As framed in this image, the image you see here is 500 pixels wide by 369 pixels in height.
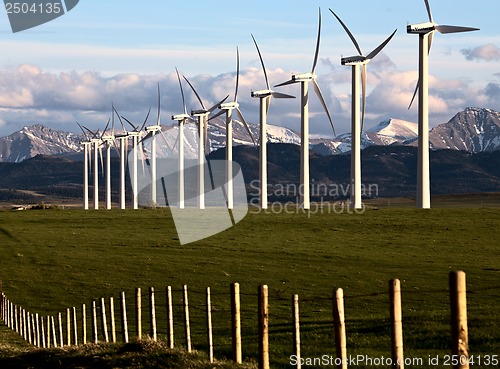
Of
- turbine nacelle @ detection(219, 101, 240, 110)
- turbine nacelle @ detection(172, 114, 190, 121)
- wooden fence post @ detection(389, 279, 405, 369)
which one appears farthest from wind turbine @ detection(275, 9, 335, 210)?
wooden fence post @ detection(389, 279, 405, 369)

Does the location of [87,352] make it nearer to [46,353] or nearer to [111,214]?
[46,353]

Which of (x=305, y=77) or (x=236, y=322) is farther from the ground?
(x=305, y=77)

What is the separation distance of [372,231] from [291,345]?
47.1m

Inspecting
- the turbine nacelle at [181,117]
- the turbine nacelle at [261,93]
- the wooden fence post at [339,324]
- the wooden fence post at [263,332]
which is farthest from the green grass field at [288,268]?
the turbine nacelle at [181,117]

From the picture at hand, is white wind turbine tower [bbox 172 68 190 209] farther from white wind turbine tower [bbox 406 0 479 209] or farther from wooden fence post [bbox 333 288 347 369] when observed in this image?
wooden fence post [bbox 333 288 347 369]

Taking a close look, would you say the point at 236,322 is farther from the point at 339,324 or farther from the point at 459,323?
the point at 459,323

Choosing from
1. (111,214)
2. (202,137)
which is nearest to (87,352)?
(111,214)

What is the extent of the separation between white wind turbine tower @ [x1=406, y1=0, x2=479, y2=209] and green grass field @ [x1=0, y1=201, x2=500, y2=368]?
3.66m

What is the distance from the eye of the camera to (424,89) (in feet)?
270

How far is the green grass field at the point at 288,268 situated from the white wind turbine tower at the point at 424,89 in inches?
144

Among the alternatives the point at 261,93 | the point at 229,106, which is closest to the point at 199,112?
the point at 229,106

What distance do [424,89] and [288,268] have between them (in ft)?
120

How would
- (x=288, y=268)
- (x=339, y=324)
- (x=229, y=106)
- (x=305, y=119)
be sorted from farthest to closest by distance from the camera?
(x=229, y=106) < (x=305, y=119) < (x=288, y=268) < (x=339, y=324)

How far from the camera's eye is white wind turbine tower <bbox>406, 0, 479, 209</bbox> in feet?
268
